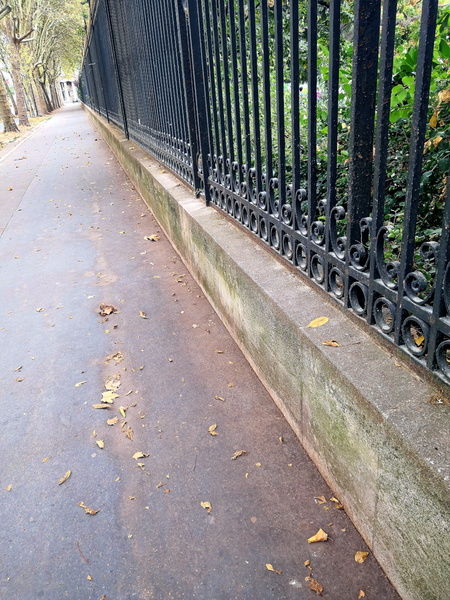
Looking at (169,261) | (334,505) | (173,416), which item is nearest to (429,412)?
(334,505)

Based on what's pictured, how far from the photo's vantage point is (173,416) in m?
2.96

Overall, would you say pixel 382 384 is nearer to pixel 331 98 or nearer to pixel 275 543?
pixel 275 543

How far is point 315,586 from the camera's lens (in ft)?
6.18

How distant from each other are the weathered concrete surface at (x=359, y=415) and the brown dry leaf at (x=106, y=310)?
154 centimetres

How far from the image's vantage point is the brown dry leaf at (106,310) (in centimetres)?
441

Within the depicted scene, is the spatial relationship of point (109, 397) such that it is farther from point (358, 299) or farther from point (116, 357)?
point (358, 299)

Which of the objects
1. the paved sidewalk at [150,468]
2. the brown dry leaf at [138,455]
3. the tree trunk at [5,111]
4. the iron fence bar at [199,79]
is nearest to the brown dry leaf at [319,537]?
the paved sidewalk at [150,468]

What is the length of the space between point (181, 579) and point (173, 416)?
1.10m

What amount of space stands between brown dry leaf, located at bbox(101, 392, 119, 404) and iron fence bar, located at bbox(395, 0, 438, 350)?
2.01m

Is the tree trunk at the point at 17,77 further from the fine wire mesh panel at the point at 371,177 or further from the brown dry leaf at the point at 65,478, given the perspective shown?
the brown dry leaf at the point at 65,478

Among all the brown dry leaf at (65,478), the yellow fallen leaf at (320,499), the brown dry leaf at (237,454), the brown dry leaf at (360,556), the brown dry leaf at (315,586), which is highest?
the brown dry leaf at (315,586)

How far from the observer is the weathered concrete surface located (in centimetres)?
151

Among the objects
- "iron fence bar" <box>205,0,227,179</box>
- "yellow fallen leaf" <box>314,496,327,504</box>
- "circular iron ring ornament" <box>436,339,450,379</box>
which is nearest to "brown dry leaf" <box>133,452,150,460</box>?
"yellow fallen leaf" <box>314,496,327,504</box>

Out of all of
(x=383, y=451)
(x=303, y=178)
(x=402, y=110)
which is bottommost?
(x=383, y=451)
